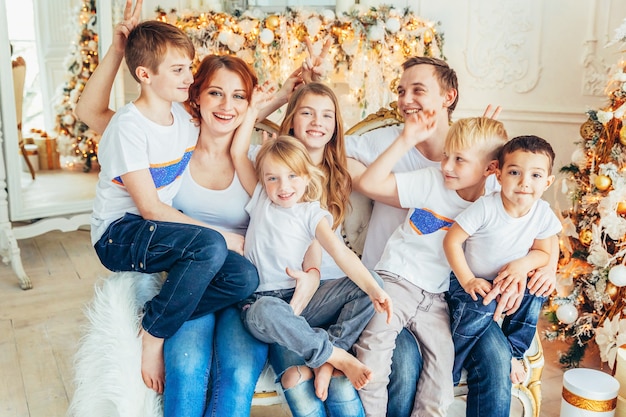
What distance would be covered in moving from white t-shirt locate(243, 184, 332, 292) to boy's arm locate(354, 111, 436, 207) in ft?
0.57

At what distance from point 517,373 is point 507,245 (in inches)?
13.9

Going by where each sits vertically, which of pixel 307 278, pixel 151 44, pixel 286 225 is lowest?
pixel 307 278

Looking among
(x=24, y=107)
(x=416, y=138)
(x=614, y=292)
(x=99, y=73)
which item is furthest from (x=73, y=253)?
(x=614, y=292)

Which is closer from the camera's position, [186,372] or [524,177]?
[186,372]

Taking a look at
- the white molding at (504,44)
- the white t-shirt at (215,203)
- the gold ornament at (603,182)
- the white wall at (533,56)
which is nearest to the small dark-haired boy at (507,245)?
the white t-shirt at (215,203)

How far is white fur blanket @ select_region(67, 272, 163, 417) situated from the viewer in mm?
1591

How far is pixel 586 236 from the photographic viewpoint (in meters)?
2.60

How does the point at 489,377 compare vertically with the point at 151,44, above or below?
below

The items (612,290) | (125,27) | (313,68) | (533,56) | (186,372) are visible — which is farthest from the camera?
(533,56)

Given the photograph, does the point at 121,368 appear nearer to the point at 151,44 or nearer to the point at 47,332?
the point at 151,44

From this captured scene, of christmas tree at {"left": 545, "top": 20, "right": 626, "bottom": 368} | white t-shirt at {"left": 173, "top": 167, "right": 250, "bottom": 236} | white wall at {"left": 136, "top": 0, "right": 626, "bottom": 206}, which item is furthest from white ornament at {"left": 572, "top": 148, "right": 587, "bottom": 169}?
white t-shirt at {"left": 173, "top": 167, "right": 250, "bottom": 236}

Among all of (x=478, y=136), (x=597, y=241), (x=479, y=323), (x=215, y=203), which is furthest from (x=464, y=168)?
(x=597, y=241)

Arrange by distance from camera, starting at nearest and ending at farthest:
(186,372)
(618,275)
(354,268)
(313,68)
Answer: (186,372) → (354,268) → (313,68) → (618,275)

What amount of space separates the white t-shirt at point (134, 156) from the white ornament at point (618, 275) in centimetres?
163
